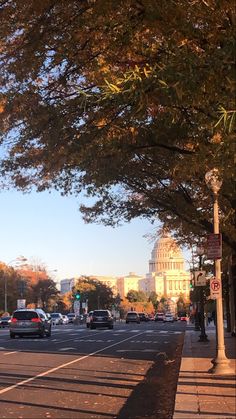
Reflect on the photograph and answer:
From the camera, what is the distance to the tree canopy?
6.23m

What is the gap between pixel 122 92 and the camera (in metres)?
6.17

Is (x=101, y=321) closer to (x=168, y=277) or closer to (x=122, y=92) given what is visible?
(x=122, y=92)

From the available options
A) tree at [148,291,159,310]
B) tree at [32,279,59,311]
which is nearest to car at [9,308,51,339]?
tree at [32,279,59,311]

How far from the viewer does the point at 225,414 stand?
8312mm

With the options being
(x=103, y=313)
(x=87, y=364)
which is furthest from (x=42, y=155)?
(x=103, y=313)

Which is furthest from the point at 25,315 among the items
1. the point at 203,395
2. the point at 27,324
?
the point at 203,395

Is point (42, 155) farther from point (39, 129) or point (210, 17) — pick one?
point (210, 17)

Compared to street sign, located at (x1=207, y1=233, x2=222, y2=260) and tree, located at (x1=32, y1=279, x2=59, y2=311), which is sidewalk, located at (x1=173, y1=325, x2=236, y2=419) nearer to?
street sign, located at (x1=207, y1=233, x2=222, y2=260)

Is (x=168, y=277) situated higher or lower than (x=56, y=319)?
higher

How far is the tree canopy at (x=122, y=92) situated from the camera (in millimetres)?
6227

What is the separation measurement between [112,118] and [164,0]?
5910 mm

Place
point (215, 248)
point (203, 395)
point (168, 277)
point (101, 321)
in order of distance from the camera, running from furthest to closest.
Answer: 1. point (168, 277)
2. point (101, 321)
3. point (215, 248)
4. point (203, 395)

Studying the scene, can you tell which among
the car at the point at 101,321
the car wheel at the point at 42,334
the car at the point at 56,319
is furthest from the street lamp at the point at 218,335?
the car at the point at 56,319

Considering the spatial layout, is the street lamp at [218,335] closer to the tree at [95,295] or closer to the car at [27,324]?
the car at [27,324]
